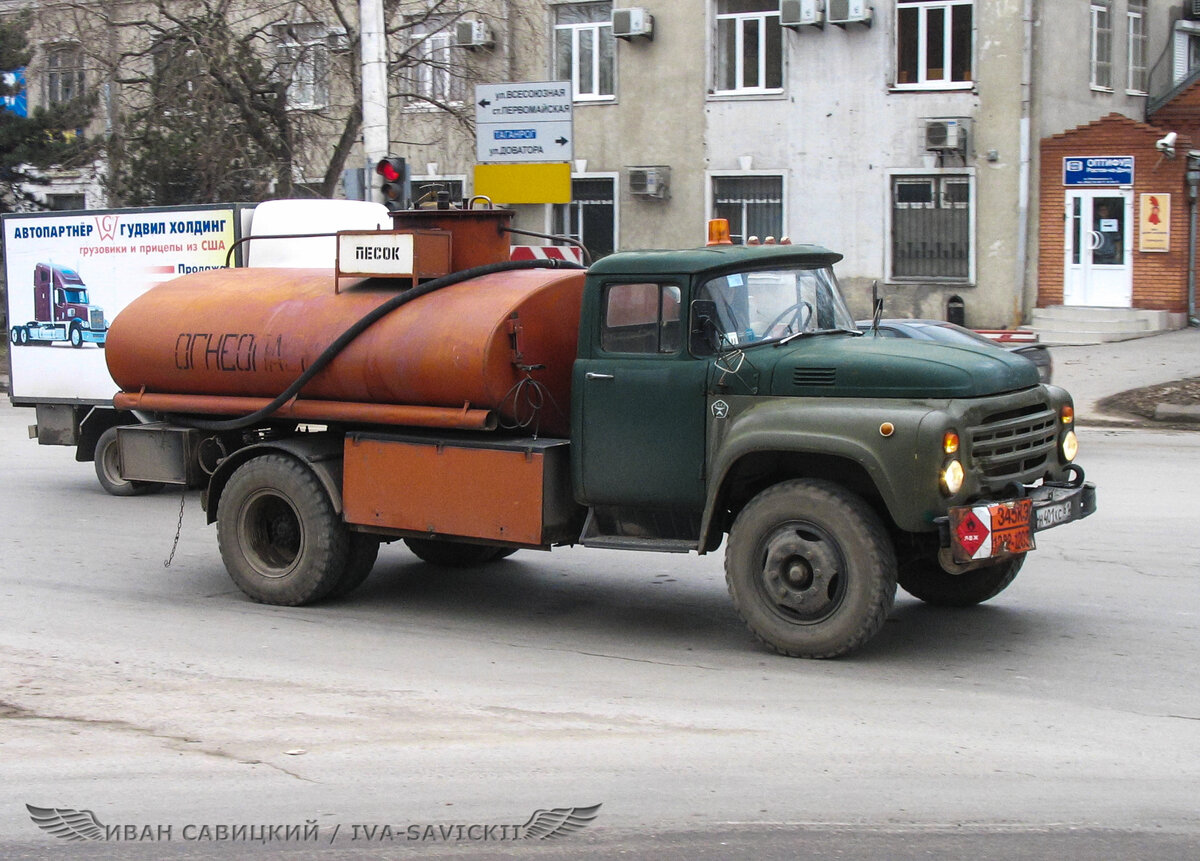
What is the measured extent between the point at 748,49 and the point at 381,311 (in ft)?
68.2

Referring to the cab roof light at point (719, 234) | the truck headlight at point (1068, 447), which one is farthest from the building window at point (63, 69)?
the truck headlight at point (1068, 447)

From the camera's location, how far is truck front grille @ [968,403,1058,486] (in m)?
6.93

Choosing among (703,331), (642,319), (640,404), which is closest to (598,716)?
(640,404)

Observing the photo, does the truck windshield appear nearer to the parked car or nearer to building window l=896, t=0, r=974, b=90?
the parked car

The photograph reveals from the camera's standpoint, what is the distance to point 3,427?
18.8 meters

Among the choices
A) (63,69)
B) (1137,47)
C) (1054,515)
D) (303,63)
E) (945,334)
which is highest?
(1137,47)

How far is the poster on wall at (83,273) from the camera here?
13.4 meters

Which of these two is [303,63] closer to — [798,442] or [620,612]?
[620,612]

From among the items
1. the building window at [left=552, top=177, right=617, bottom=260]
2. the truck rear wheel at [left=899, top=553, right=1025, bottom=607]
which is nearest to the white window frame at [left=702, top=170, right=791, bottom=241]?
the building window at [left=552, top=177, right=617, bottom=260]

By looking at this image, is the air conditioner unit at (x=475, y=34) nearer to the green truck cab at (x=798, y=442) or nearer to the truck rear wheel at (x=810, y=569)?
the green truck cab at (x=798, y=442)

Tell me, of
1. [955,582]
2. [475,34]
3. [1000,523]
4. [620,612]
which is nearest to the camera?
[1000,523]

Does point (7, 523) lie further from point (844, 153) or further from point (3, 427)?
point (844, 153)

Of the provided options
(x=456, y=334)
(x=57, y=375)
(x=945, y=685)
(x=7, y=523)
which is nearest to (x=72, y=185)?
(x=57, y=375)

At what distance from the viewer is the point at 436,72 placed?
86.7 ft
